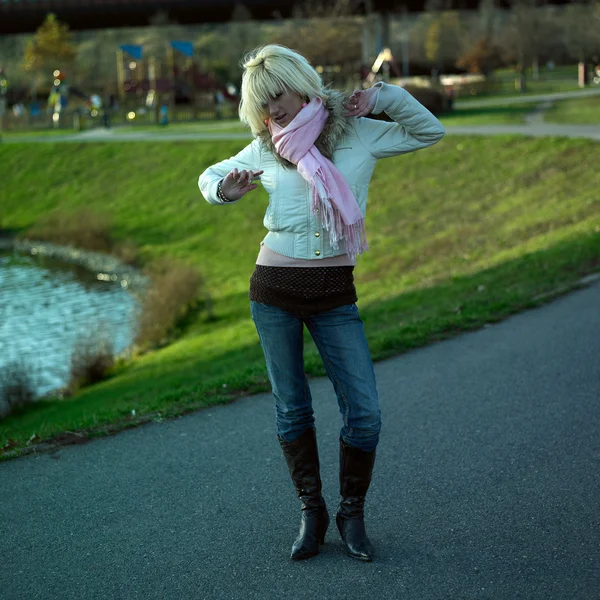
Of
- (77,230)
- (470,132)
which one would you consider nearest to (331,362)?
(470,132)

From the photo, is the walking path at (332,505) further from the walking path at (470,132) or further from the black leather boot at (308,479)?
the walking path at (470,132)

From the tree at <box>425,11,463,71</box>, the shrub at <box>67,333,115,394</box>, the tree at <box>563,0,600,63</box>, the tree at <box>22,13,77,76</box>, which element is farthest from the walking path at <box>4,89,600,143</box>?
the tree at <box>425,11,463,71</box>

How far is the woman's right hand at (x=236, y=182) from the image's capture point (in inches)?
160

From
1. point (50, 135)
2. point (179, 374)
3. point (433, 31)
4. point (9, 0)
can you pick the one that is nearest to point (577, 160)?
point (179, 374)

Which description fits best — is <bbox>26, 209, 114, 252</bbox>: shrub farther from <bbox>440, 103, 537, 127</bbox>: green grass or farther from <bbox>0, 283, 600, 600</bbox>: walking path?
<bbox>0, 283, 600, 600</bbox>: walking path

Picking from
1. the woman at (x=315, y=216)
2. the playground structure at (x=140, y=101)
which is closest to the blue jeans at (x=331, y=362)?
the woman at (x=315, y=216)

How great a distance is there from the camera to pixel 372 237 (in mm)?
22688

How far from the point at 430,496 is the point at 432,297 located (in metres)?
7.46

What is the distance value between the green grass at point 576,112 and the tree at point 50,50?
31.3m

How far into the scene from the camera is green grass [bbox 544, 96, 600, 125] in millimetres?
29558

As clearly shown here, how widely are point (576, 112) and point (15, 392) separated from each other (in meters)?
24.6

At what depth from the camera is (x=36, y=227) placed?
107 ft

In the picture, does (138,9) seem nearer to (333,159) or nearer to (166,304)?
(166,304)

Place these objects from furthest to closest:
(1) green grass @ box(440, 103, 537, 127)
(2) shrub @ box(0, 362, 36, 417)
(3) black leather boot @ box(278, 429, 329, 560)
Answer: (1) green grass @ box(440, 103, 537, 127)
(2) shrub @ box(0, 362, 36, 417)
(3) black leather boot @ box(278, 429, 329, 560)
